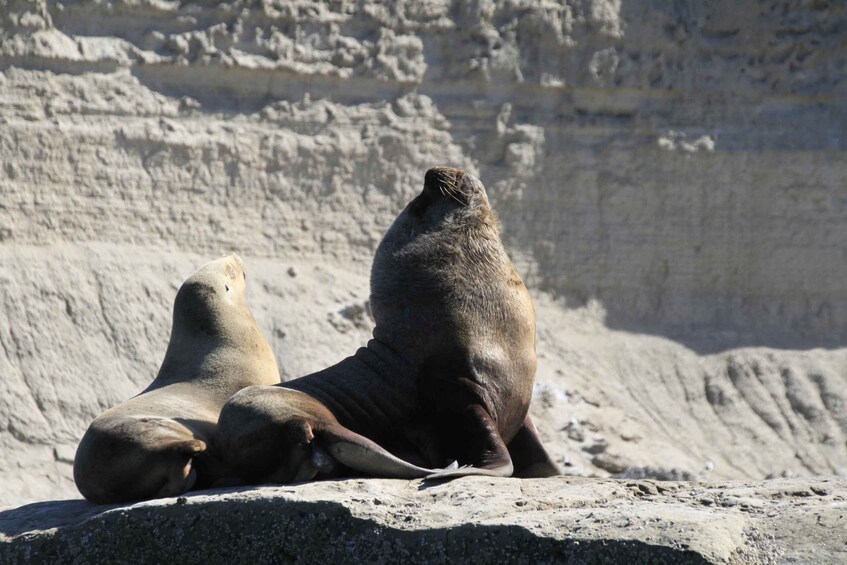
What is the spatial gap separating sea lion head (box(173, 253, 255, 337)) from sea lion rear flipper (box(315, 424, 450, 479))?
1.26m

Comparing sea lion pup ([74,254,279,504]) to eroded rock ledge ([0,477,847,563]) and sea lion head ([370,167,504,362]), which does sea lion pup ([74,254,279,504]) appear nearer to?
eroded rock ledge ([0,477,847,563])

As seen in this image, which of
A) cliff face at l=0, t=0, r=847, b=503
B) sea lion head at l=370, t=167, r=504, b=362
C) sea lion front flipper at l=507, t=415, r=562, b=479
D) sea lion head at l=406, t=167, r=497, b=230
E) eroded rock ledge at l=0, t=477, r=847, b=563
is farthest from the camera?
cliff face at l=0, t=0, r=847, b=503

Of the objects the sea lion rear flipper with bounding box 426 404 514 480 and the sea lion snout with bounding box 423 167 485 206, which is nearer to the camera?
the sea lion rear flipper with bounding box 426 404 514 480

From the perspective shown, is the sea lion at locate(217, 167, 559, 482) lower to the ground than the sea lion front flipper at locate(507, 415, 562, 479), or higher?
higher

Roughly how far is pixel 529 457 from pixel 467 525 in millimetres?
1475

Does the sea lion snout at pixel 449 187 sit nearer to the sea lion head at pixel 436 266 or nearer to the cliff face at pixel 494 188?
the sea lion head at pixel 436 266

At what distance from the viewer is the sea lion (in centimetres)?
621

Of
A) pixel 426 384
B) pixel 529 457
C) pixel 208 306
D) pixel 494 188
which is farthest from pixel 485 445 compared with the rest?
pixel 494 188

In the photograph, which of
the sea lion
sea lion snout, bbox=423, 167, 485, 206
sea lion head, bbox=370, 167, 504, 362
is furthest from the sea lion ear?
sea lion snout, bbox=423, 167, 485, 206

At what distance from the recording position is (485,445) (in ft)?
21.0

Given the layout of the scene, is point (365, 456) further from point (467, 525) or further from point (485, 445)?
point (467, 525)

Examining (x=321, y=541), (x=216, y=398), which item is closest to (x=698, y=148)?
(x=216, y=398)

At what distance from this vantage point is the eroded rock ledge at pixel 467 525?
17.1ft

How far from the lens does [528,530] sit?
5.37 metres
